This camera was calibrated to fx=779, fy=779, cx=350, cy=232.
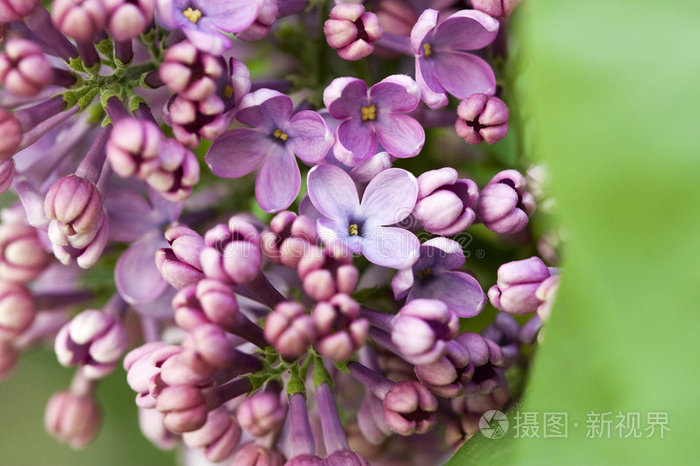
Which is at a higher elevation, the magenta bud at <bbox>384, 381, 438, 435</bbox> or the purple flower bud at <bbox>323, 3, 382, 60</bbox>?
the purple flower bud at <bbox>323, 3, 382, 60</bbox>

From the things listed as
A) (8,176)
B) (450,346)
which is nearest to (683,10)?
(450,346)

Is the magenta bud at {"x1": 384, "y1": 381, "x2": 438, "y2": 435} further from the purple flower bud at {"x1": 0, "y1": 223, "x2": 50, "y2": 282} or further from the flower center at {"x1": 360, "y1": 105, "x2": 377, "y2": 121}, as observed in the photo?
the purple flower bud at {"x1": 0, "y1": 223, "x2": 50, "y2": 282}

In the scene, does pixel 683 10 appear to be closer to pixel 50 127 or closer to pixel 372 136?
pixel 372 136

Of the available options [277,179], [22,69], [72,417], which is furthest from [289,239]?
[72,417]

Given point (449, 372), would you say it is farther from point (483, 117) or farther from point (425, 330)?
point (483, 117)

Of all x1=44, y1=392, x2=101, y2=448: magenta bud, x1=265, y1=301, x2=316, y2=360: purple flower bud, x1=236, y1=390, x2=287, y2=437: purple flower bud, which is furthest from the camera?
x1=44, y1=392, x2=101, y2=448: magenta bud

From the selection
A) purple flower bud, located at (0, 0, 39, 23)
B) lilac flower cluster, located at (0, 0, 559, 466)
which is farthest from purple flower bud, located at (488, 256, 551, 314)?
purple flower bud, located at (0, 0, 39, 23)

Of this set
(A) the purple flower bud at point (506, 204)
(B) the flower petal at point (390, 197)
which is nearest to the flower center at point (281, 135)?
(B) the flower petal at point (390, 197)
